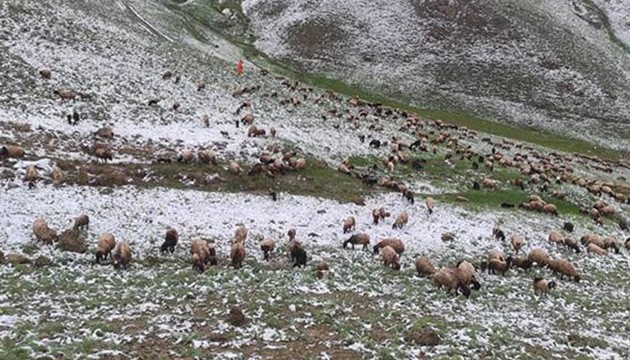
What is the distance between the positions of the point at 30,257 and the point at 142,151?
1091 centimetres

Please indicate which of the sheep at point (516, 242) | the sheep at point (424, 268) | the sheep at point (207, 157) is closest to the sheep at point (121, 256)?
the sheep at point (424, 268)

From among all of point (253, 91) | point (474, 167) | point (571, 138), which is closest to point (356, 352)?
point (474, 167)

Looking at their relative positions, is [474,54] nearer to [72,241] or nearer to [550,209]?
[550,209]

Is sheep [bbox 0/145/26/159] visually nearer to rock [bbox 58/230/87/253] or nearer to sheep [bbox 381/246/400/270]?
rock [bbox 58/230/87/253]

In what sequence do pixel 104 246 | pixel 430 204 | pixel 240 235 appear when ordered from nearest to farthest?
pixel 104 246 < pixel 240 235 < pixel 430 204

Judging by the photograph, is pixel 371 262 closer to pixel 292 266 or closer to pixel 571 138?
pixel 292 266

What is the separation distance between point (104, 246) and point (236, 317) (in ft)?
19.1

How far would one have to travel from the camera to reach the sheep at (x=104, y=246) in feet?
57.8

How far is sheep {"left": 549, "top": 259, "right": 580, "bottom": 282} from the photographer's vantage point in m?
21.0

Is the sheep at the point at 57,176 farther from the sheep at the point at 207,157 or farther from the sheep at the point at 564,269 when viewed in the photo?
the sheep at the point at 564,269

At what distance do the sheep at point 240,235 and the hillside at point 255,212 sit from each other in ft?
0.93

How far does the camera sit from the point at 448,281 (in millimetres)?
18094

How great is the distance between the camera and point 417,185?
31.3 metres

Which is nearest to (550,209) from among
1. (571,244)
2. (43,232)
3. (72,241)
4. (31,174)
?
Result: (571,244)
